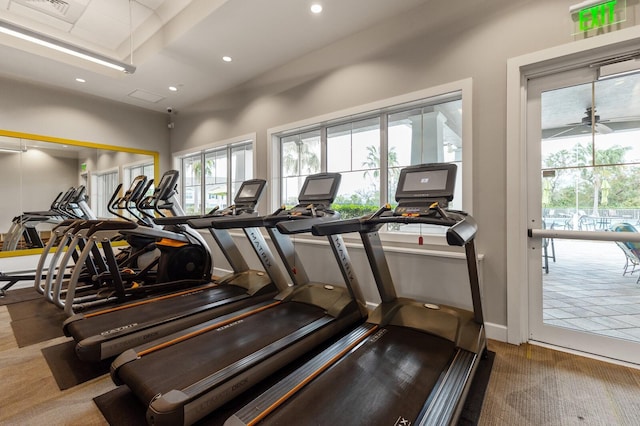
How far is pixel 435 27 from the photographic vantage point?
121 inches

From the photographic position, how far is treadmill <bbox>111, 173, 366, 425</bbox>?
169cm

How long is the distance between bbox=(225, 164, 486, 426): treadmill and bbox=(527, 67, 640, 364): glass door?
0.97 m

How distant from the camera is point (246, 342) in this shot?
228 centimetres

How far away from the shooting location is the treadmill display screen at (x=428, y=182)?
88.4 inches

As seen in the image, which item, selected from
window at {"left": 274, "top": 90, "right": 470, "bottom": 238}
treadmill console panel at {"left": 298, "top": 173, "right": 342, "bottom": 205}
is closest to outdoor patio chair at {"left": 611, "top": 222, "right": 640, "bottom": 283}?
window at {"left": 274, "top": 90, "right": 470, "bottom": 238}

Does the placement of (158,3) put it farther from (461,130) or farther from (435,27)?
(461,130)

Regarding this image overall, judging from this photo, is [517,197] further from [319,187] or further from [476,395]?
[319,187]

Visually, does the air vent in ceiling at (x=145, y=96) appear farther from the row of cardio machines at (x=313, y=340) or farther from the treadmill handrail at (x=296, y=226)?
the treadmill handrail at (x=296, y=226)

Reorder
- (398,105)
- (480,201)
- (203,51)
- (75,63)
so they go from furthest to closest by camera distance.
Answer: (75,63), (203,51), (398,105), (480,201)

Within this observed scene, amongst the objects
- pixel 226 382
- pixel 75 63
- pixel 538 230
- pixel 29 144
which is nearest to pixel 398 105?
pixel 538 230

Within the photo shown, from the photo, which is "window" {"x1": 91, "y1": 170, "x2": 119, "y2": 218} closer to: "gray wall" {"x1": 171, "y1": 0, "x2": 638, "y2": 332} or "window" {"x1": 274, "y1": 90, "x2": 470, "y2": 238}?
"window" {"x1": 274, "y1": 90, "x2": 470, "y2": 238}

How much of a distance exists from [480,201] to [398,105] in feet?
4.57

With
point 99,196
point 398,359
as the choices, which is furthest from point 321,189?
point 99,196

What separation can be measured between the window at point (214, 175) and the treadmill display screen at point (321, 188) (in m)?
2.18
